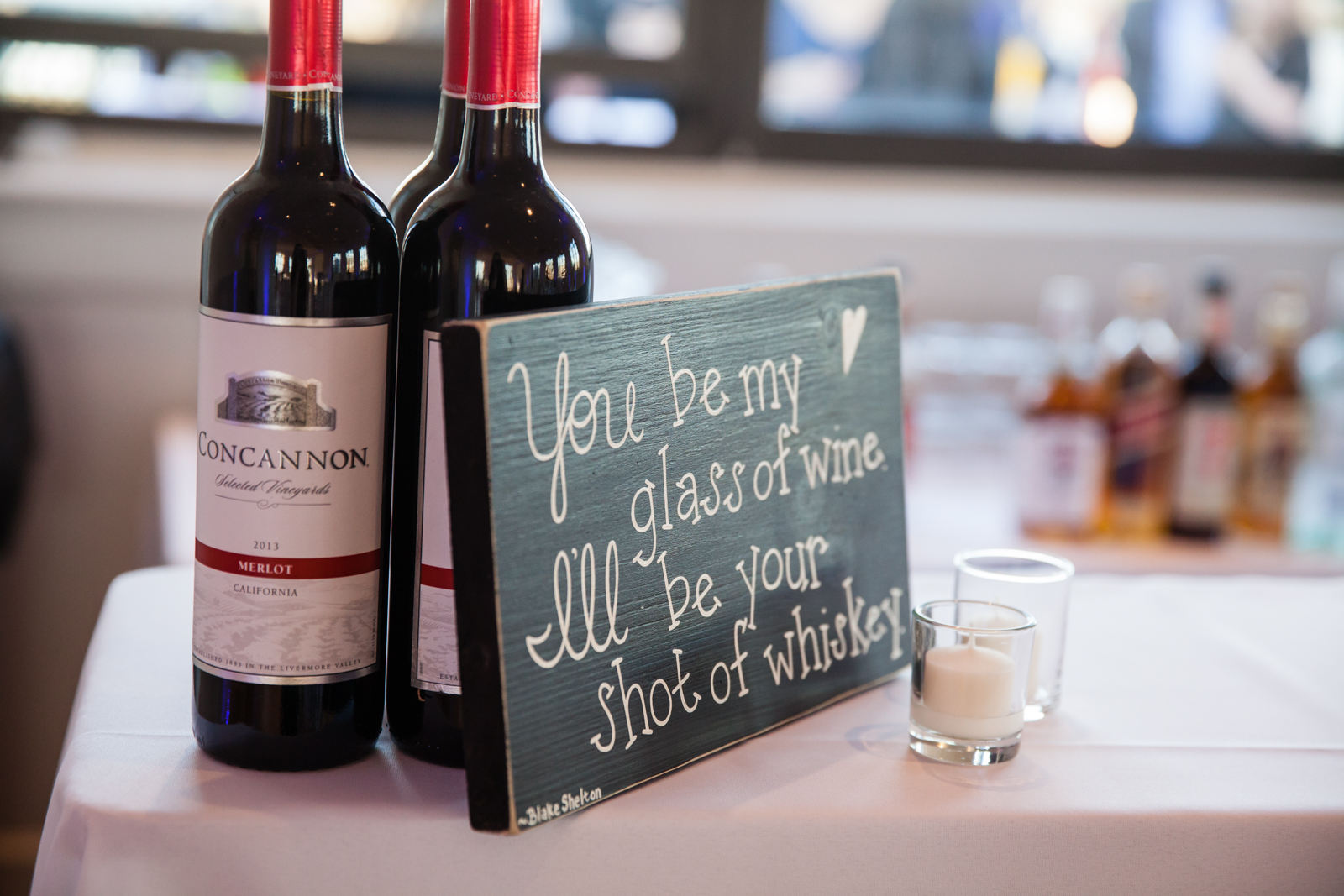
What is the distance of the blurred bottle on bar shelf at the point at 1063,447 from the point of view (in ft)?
4.86

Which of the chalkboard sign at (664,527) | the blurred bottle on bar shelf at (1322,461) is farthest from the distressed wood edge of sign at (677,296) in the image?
the blurred bottle on bar shelf at (1322,461)

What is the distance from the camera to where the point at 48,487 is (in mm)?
1908

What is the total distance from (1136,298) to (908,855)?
1091 mm

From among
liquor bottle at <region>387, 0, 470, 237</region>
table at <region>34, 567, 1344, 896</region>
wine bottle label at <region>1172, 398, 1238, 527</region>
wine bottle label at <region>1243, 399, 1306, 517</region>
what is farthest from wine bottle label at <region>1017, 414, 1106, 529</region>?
liquor bottle at <region>387, 0, 470, 237</region>

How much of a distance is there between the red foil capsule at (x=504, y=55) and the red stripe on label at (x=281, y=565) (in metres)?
0.21

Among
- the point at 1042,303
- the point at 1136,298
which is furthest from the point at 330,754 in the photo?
the point at 1042,303

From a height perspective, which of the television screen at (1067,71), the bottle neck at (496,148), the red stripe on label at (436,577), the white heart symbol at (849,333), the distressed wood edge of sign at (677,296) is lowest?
the red stripe on label at (436,577)

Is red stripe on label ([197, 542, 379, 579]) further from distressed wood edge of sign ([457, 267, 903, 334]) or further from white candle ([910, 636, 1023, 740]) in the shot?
white candle ([910, 636, 1023, 740])

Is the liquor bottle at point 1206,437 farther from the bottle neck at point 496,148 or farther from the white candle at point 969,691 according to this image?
the bottle neck at point 496,148

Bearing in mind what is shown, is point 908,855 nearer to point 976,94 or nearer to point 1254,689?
point 1254,689

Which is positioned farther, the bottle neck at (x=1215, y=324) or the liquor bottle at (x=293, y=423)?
the bottle neck at (x=1215, y=324)

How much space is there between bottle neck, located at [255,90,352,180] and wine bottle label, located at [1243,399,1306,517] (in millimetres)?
1356

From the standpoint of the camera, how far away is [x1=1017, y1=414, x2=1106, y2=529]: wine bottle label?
4.86 feet

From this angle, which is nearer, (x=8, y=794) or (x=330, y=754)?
(x=330, y=754)
